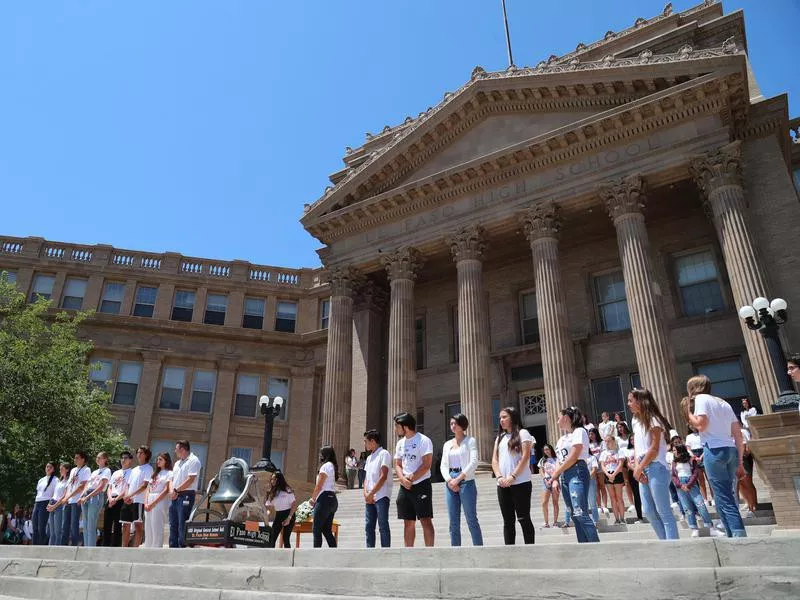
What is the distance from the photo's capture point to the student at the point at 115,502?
1082cm

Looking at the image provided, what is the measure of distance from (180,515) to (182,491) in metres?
0.39

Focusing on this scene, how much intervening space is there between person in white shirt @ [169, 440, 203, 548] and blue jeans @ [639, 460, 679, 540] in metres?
6.61

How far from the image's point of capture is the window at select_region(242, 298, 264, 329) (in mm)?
34125

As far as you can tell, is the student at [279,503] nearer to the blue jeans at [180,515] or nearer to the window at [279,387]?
the blue jeans at [180,515]

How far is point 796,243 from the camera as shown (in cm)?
1788

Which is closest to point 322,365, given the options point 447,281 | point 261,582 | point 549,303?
point 447,281

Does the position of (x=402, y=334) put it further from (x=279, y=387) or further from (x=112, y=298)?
(x=112, y=298)

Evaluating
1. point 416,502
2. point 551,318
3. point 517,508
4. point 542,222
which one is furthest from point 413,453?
point 542,222

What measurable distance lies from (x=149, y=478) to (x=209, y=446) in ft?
70.8

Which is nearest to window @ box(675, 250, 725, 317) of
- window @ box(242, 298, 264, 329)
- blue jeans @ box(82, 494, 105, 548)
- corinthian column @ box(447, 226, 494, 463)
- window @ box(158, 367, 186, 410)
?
corinthian column @ box(447, 226, 494, 463)

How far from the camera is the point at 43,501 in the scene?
12.1 m

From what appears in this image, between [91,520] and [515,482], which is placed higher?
[515,482]

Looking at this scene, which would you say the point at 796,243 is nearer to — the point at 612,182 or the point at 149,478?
the point at 612,182

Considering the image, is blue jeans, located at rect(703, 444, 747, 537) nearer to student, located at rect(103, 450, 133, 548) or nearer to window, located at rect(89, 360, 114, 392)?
student, located at rect(103, 450, 133, 548)
